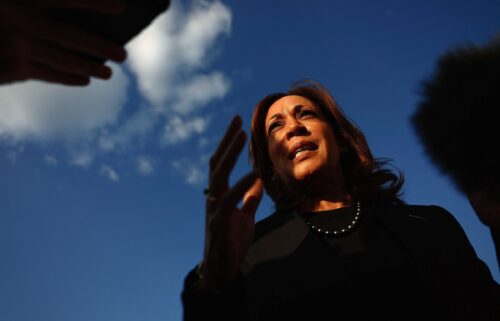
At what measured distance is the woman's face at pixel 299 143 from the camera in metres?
3.23

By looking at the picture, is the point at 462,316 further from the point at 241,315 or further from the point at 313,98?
the point at 313,98

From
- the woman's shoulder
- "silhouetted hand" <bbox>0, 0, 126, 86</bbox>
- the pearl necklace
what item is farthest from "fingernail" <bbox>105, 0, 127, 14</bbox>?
the woman's shoulder

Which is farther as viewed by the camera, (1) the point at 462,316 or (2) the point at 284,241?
(2) the point at 284,241

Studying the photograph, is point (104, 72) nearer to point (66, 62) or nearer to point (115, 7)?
point (66, 62)

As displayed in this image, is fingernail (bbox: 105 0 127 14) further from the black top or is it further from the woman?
the black top

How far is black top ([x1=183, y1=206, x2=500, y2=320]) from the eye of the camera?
223cm

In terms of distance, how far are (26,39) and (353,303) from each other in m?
2.31

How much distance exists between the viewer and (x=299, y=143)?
3266 millimetres

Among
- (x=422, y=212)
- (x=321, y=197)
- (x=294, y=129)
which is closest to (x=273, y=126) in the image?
(x=294, y=129)

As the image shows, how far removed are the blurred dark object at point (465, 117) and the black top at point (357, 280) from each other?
1238 mm

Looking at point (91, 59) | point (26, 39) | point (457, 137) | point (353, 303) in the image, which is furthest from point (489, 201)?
point (26, 39)

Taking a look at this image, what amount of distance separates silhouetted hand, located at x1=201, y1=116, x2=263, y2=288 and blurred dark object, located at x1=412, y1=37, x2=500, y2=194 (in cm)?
81

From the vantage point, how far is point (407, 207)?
3.06 metres

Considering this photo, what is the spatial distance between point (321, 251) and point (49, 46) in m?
2.14
